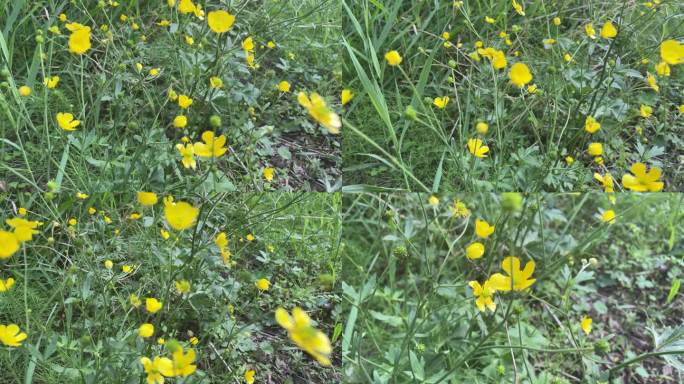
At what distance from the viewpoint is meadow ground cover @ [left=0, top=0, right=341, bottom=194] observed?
1.49 metres

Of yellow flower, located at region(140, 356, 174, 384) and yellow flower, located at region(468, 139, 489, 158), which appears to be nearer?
yellow flower, located at region(140, 356, 174, 384)

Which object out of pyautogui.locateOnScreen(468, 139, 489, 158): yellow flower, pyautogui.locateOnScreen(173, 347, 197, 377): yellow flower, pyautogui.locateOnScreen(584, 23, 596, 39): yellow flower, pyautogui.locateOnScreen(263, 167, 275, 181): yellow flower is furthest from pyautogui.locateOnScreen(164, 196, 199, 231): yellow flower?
pyautogui.locateOnScreen(584, 23, 596, 39): yellow flower

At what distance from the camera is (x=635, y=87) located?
178 cm

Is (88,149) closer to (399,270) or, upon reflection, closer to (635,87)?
(399,270)

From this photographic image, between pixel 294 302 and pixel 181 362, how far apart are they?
0.55m

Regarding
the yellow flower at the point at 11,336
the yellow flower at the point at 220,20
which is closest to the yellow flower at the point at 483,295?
the yellow flower at the point at 220,20

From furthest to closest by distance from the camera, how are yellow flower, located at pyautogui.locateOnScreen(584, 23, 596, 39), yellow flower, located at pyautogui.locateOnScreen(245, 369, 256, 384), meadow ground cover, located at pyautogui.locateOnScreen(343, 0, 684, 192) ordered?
1. yellow flower, located at pyautogui.locateOnScreen(584, 23, 596, 39)
2. meadow ground cover, located at pyautogui.locateOnScreen(343, 0, 684, 192)
3. yellow flower, located at pyautogui.locateOnScreen(245, 369, 256, 384)

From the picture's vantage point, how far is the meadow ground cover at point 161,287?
1.27 metres

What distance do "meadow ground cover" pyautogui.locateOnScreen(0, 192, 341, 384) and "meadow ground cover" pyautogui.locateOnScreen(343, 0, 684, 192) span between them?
0.90 feet

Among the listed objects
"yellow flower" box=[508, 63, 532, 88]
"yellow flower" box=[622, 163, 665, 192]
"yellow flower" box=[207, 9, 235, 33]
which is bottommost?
"yellow flower" box=[622, 163, 665, 192]

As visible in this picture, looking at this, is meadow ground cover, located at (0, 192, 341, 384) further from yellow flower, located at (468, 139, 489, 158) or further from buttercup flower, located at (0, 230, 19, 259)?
yellow flower, located at (468, 139, 489, 158)

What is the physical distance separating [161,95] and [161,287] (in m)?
0.62

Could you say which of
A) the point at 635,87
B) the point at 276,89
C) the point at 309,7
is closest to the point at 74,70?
the point at 276,89

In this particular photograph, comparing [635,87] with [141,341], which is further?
[635,87]
